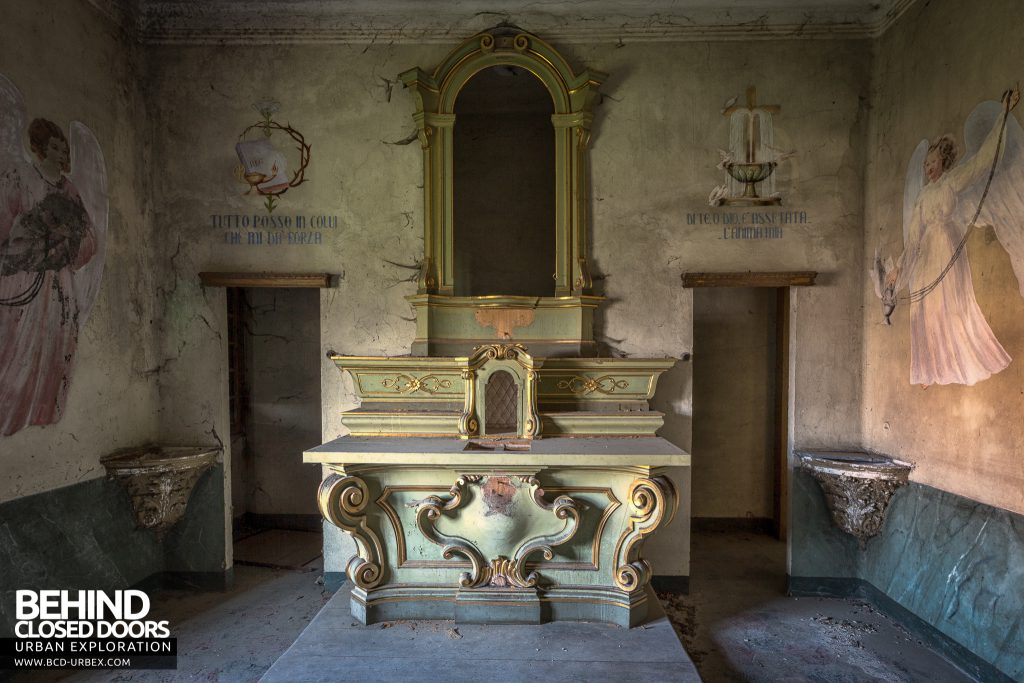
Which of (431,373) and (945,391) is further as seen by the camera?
(431,373)

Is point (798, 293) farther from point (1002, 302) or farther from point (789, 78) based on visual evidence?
point (789, 78)

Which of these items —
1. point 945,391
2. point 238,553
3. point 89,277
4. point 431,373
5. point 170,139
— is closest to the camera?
point 945,391

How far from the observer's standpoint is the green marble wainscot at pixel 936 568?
9.71 ft

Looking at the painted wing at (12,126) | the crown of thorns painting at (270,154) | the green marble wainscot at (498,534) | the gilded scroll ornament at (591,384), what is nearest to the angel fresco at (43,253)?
the painted wing at (12,126)

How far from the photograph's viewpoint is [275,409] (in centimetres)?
580

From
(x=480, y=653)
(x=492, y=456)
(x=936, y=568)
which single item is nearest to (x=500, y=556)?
(x=480, y=653)

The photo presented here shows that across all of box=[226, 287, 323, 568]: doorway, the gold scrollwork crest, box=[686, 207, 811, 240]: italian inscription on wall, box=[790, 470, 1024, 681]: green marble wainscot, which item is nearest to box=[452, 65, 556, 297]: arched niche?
the gold scrollwork crest

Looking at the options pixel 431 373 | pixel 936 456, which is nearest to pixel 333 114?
pixel 431 373

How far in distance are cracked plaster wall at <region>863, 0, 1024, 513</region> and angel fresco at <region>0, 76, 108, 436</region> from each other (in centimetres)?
585

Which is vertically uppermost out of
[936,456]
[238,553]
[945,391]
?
[945,391]

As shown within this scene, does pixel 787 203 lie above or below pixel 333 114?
below

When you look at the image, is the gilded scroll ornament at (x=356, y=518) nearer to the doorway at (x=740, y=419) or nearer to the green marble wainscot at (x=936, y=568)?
the green marble wainscot at (x=936, y=568)

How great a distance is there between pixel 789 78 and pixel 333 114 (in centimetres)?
371

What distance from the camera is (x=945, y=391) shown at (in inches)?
139
